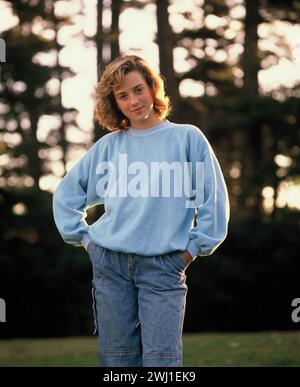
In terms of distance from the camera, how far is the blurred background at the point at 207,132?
54.1ft

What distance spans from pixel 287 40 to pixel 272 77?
3.18 ft

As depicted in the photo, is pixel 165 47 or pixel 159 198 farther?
pixel 165 47

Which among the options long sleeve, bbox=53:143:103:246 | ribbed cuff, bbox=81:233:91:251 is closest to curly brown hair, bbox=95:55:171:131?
long sleeve, bbox=53:143:103:246

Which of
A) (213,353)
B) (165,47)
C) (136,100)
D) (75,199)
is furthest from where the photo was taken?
(165,47)

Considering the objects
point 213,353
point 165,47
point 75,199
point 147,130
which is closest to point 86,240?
point 75,199

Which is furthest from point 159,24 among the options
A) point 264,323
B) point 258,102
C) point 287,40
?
point 264,323

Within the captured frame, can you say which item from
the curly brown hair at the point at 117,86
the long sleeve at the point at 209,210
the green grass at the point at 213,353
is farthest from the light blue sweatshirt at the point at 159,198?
the green grass at the point at 213,353

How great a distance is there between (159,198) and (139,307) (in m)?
0.49

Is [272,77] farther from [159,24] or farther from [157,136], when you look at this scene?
[157,136]

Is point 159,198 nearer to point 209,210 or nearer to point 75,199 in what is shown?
point 209,210

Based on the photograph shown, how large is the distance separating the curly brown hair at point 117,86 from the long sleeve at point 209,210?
33 centimetres

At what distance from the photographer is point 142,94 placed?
3.82 m

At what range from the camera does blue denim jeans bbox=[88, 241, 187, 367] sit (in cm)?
353

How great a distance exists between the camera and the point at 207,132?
67.7 feet
